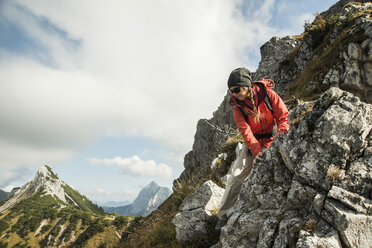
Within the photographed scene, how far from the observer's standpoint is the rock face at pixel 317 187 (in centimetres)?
303

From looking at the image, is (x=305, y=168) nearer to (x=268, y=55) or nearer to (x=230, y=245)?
(x=230, y=245)

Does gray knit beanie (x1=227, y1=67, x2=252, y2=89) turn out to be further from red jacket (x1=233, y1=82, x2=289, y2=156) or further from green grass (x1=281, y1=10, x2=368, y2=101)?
green grass (x1=281, y1=10, x2=368, y2=101)

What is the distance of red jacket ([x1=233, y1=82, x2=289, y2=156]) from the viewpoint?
17.1ft

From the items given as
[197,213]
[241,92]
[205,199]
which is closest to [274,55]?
[205,199]

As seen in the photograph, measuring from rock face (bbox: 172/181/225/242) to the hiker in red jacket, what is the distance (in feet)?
4.50

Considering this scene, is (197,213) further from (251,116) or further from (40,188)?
(40,188)

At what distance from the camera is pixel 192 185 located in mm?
12422

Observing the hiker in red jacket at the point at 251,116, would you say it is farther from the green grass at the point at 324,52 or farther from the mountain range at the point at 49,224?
the mountain range at the point at 49,224

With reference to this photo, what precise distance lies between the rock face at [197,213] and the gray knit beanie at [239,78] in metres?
4.90

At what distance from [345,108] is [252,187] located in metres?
2.58

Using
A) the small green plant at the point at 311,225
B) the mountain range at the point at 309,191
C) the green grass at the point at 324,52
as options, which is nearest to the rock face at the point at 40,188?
the green grass at the point at 324,52

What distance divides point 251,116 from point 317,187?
8.42ft

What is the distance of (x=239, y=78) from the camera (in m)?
5.17

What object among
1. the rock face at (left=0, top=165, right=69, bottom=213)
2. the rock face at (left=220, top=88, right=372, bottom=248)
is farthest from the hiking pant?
the rock face at (left=0, top=165, right=69, bottom=213)
